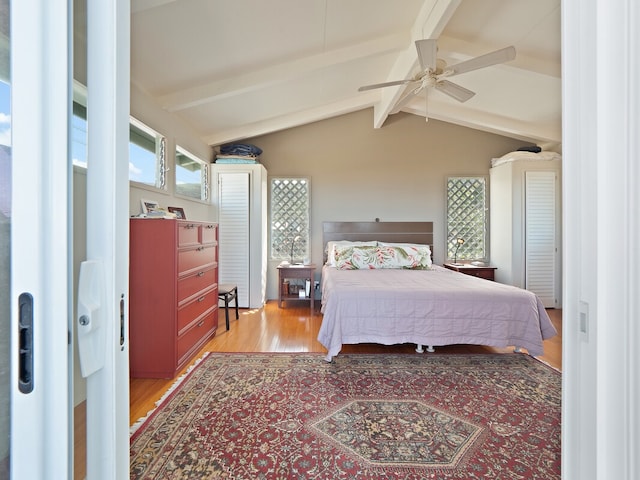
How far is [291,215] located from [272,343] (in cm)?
226

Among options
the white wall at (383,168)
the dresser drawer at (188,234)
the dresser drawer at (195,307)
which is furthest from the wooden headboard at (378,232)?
the dresser drawer at (188,234)

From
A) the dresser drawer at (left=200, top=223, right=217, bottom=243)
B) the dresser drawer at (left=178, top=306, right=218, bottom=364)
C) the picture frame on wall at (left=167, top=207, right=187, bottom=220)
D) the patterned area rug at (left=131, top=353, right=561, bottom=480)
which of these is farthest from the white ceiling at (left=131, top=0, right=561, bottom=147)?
the patterned area rug at (left=131, top=353, right=561, bottom=480)

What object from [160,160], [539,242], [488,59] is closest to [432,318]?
[488,59]

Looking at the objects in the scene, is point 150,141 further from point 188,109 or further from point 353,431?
point 353,431

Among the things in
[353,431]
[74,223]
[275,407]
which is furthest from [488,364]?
[74,223]

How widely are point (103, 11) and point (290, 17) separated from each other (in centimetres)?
236

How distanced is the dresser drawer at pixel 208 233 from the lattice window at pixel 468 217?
3.56 metres

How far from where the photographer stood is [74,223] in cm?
48

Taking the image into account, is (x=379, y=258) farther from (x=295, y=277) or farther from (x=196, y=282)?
(x=196, y=282)

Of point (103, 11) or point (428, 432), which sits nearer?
point (103, 11)

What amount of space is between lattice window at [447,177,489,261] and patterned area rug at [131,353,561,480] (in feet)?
8.12

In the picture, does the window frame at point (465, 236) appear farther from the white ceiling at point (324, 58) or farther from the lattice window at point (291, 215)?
the lattice window at point (291, 215)

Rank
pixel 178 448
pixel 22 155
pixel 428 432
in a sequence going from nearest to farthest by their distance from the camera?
pixel 22 155
pixel 178 448
pixel 428 432

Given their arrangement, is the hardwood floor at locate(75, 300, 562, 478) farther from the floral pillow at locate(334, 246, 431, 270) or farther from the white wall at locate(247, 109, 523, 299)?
the white wall at locate(247, 109, 523, 299)
